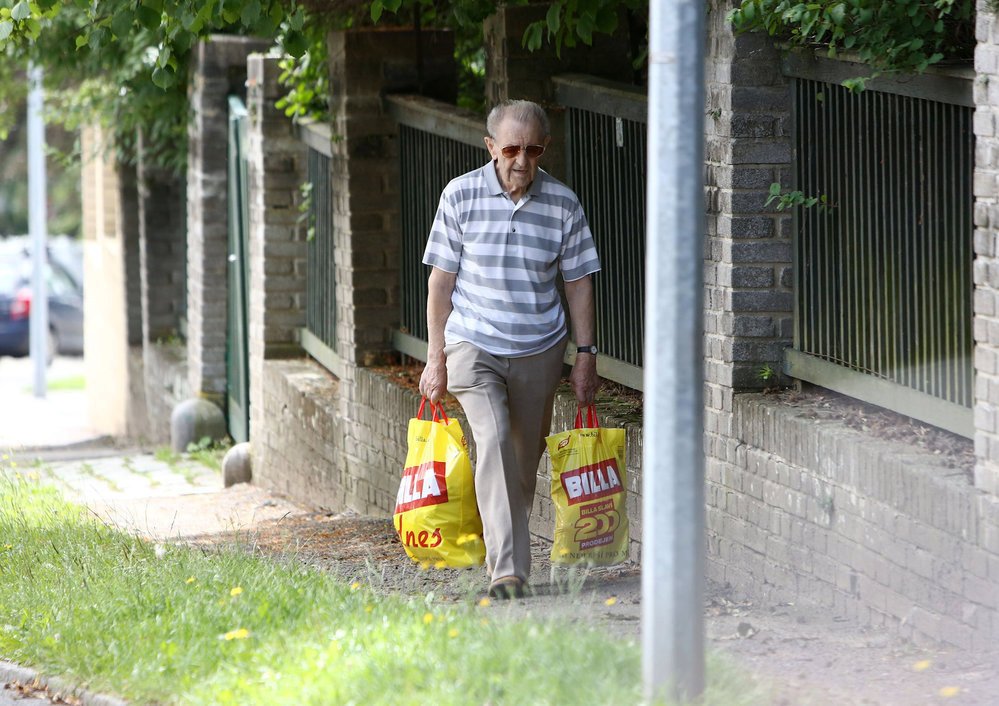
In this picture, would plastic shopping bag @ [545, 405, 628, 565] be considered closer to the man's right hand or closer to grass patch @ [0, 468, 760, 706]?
the man's right hand

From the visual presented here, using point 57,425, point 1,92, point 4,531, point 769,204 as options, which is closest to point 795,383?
point 769,204

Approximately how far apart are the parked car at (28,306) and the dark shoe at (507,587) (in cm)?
2075

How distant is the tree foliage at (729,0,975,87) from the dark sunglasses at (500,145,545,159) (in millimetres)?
950

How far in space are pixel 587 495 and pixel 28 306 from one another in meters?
21.2

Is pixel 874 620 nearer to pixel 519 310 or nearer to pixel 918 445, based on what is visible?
pixel 918 445

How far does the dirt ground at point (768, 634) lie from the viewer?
4.43 meters

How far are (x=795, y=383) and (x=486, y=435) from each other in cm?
119

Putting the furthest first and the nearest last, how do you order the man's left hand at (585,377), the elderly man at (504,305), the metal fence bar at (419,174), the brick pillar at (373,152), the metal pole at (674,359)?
the brick pillar at (373,152) → the metal fence bar at (419,174) → the man's left hand at (585,377) → the elderly man at (504,305) → the metal pole at (674,359)

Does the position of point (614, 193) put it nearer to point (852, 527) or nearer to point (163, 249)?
point (852, 527)

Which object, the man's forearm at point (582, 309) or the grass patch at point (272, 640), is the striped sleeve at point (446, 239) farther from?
the grass patch at point (272, 640)

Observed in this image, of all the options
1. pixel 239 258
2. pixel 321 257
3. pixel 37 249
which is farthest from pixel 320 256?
pixel 37 249

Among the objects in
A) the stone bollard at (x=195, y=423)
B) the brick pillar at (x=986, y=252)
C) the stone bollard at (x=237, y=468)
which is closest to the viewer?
the brick pillar at (x=986, y=252)

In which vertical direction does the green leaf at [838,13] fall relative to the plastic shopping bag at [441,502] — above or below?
above

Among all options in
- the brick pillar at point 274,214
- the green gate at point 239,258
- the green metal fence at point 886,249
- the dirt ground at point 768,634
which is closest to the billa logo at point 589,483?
the dirt ground at point 768,634
